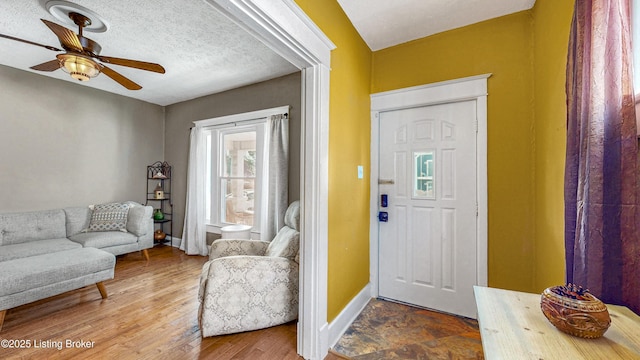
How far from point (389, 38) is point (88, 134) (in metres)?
4.46

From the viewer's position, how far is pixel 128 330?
80.2 inches

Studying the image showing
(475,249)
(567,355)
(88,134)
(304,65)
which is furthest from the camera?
(88,134)

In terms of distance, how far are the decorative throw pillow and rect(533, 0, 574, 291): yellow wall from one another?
4.89 metres

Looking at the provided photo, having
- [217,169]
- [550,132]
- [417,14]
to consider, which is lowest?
[217,169]

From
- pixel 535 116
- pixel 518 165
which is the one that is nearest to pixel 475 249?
pixel 518 165

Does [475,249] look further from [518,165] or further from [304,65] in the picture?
[304,65]

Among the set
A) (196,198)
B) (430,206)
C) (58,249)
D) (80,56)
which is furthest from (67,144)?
(430,206)

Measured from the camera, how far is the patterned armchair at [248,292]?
1922 mm

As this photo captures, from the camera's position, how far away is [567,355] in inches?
25.6

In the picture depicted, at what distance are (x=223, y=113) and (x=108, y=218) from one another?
2.28 m

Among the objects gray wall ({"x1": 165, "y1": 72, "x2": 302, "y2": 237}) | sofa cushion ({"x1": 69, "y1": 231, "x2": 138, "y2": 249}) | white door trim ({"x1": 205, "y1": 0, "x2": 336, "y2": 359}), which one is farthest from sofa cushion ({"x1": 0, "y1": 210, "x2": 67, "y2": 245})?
white door trim ({"x1": 205, "y1": 0, "x2": 336, "y2": 359})

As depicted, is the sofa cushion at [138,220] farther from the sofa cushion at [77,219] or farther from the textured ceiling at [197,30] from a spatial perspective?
the textured ceiling at [197,30]

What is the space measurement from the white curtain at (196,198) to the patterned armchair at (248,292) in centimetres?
229

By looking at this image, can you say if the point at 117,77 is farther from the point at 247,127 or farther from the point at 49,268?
the point at 49,268
